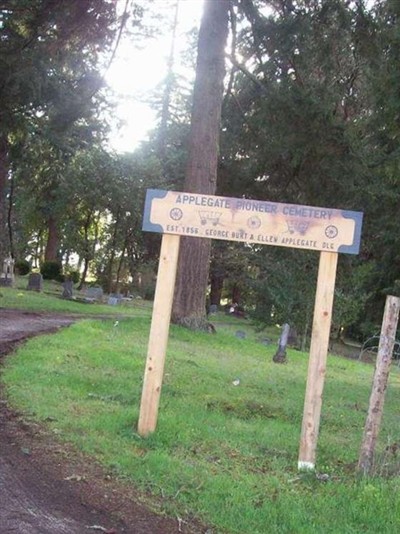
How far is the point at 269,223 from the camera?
6238 mm

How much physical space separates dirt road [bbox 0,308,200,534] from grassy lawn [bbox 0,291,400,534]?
0.20 m

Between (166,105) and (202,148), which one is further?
(166,105)

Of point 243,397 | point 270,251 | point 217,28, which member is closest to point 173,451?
point 243,397

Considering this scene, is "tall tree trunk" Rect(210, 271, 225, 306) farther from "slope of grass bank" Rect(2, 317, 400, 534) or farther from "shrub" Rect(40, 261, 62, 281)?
"slope of grass bank" Rect(2, 317, 400, 534)

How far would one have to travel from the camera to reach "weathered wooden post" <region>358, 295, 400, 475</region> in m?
5.77

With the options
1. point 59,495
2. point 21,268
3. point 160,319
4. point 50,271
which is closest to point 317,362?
point 160,319

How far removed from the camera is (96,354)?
36.3ft

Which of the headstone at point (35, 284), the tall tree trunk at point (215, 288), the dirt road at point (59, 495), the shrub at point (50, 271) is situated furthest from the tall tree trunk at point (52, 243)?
the dirt road at point (59, 495)

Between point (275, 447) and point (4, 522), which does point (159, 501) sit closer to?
point (4, 522)

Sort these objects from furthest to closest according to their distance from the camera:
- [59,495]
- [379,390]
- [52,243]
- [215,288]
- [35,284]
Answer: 1. [215,288]
2. [52,243]
3. [35,284]
4. [379,390]
5. [59,495]

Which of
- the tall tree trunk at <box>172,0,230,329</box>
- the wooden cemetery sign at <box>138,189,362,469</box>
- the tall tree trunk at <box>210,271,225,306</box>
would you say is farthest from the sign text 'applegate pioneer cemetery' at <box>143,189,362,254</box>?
the tall tree trunk at <box>210,271,225,306</box>

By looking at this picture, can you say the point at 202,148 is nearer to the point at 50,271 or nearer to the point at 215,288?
the point at 50,271

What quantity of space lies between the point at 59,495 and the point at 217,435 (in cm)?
225

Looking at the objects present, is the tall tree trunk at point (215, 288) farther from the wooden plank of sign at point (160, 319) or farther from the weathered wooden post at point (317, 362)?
the weathered wooden post at point (317, 362)
